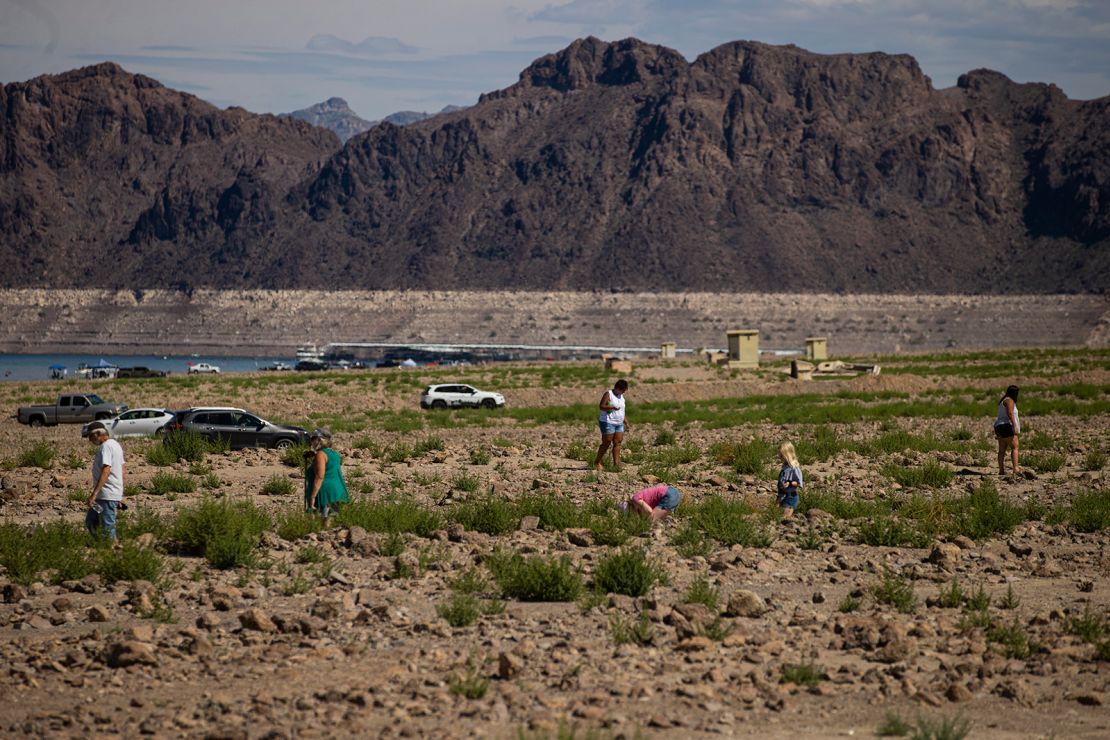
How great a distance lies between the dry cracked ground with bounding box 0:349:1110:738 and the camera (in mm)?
8695

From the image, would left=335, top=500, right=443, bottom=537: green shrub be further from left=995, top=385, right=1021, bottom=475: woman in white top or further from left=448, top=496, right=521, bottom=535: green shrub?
left=995, top=385, right=1021, bottom=475: woman in white top

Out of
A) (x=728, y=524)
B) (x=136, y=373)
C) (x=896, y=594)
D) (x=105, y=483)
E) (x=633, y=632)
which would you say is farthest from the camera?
(x=136, y=373)

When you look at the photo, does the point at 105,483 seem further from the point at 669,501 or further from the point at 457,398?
the point at 457,398

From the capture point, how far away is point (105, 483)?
12875mm

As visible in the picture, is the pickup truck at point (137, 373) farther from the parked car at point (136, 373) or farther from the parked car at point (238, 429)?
the parked car at point (238, 429)

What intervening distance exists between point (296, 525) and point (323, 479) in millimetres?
776

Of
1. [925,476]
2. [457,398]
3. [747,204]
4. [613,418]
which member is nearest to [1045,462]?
[925,476]

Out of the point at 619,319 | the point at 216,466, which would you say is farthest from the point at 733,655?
the point at 619,319

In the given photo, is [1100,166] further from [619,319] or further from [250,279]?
[250,279]

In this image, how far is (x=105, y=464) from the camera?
1267 cm

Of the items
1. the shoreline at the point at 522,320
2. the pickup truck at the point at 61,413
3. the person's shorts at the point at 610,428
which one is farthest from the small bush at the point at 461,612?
the shoreline at the point at 522,320

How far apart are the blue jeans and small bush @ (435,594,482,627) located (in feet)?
12.7

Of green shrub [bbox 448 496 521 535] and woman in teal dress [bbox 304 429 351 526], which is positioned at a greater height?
woman in teal dress [bbox 304 429 351 526]

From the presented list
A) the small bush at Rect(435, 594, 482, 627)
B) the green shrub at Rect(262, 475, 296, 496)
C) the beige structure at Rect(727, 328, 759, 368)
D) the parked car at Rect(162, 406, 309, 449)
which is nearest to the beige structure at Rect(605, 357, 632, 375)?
the beige structure at Rect(727, 328, 759, 368)
